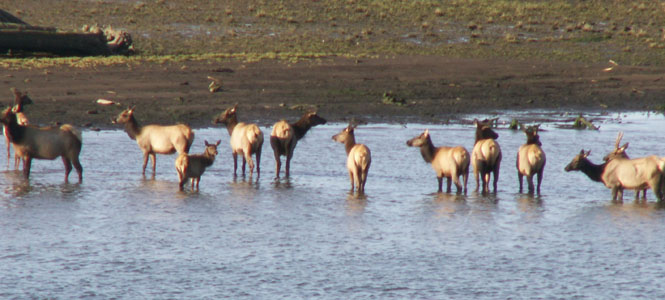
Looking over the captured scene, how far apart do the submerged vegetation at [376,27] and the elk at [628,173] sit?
654 inches

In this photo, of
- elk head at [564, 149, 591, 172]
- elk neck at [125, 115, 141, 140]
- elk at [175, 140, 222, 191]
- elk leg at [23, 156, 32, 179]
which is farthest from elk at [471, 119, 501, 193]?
elk leg at [23, 156, 32, 179]

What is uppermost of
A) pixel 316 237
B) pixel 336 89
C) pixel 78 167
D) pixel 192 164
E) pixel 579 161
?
pixel 336 89

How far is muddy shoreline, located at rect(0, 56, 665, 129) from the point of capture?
2313 cm

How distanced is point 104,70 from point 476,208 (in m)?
15.8

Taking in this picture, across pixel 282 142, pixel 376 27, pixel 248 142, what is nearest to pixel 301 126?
pixel 282 142

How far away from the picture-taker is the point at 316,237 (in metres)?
11.9

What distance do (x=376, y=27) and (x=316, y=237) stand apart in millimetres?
29709

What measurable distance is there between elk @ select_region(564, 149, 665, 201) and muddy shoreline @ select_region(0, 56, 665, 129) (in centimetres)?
871

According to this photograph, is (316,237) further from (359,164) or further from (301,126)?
(301,126)

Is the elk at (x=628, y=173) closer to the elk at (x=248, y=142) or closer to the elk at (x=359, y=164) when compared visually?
the elk at (x=359, y=164)

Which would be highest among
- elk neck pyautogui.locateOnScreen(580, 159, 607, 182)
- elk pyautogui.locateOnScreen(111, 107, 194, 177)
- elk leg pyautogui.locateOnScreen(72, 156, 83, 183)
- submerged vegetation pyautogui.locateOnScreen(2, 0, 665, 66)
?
submerged vegetation pyautogui.locateOnScreen(2, 0, 665, 66)

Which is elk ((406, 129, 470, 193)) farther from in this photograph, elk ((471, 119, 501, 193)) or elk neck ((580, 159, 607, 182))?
elk neck ((580, 159, 607, 182))

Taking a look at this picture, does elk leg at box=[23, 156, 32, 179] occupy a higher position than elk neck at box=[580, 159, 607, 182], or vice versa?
elk neck at box=[580, 159, 607, 182]

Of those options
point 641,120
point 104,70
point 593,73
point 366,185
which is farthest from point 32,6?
point 366,185
